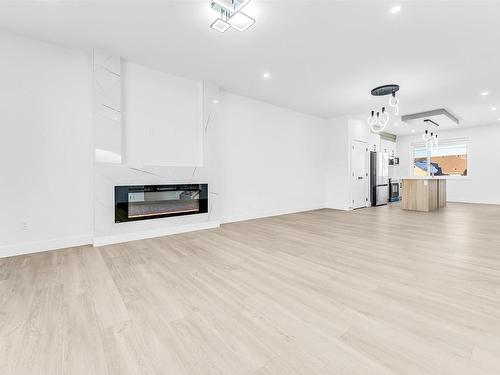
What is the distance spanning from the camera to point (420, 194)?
684cm

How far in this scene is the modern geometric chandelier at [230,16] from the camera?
8.07 ft

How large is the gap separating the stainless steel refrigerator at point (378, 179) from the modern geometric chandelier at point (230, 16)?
6.73 meters

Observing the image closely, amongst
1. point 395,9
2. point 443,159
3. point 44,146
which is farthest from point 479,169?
point 44,146

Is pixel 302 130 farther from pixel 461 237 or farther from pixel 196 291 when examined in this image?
pixel 196 291

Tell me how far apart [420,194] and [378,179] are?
1.46 m

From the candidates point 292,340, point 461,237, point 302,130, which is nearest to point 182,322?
point 292,340

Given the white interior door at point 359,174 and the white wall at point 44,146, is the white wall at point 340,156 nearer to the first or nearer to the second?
the white interior door at point 359,174

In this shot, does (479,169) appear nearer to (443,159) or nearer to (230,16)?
(443,159)

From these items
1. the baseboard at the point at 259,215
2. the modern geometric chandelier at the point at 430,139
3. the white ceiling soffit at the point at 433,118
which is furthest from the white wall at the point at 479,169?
the baseboard at the point at 259,215

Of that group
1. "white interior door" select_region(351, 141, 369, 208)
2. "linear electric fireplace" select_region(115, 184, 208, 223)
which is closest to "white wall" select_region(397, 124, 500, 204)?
"white interior door" select_region(351, 141, 369, 208)

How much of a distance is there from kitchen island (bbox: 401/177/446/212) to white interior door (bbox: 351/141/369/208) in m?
1.09

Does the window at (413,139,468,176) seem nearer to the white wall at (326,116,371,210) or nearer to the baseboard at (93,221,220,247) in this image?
the white wall at (326,116,371,210)

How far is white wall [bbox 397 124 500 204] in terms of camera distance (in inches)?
318

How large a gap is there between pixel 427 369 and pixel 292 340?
69cm
